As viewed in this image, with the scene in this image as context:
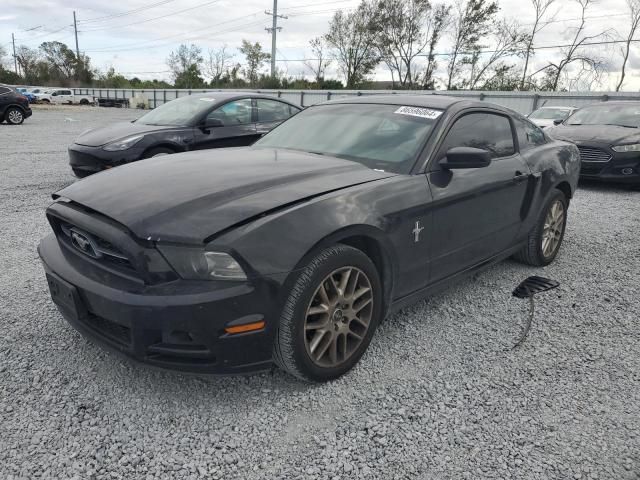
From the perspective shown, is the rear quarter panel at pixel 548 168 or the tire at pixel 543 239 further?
the tire at pixel 543 239

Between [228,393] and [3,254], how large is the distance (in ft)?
9.78

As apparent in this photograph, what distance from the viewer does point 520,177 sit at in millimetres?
3609

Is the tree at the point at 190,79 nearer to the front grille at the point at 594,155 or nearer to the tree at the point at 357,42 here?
the tree at the point at 357,42

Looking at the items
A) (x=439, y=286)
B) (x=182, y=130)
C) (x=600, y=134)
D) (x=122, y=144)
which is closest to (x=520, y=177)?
(x=439, y=286)

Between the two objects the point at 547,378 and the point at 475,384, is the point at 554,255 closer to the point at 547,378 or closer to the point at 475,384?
the point at 547,378

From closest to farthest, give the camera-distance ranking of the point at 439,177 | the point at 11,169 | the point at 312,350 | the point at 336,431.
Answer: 1. the point at 336,431
2. the point at 312,350
3. the point at 439,177
4. the point at 11,169

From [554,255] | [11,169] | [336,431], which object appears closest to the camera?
[336,431]

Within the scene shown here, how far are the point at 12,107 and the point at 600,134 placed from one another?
19.3 m

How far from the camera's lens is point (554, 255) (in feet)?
14.5

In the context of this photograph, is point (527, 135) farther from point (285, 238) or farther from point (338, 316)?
point (285, 238)

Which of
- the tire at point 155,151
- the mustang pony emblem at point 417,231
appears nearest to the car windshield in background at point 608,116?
the tire at point 155,151

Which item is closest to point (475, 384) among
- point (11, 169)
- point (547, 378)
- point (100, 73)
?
point (547, 378)

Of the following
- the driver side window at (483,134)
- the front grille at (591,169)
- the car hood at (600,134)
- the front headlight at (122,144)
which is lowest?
the front grille at (591,169)

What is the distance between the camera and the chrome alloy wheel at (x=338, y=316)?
7.57 ft
